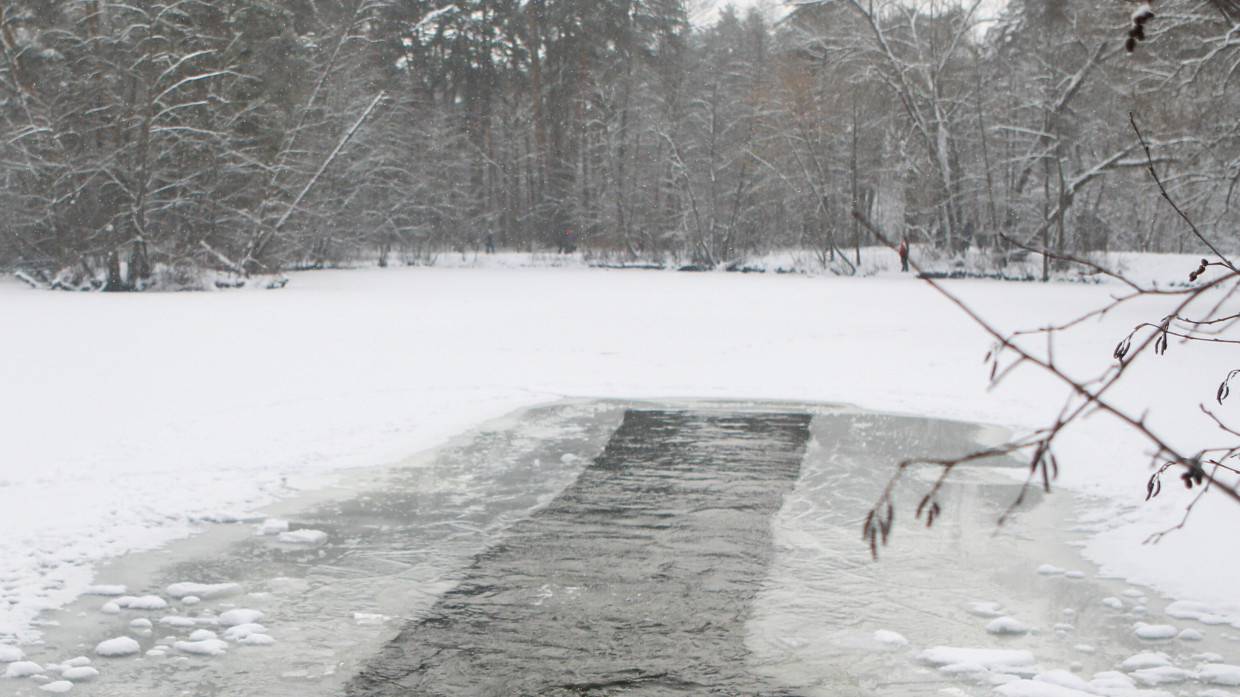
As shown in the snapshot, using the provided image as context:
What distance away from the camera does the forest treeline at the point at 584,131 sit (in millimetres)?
24344

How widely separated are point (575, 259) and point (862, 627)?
3673 cm

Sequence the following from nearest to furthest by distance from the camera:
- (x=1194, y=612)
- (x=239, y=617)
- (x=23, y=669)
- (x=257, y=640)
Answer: (x=23, y=669) < (x=257, y=640) < (x=239, y=617) < (x=1194, y=612)

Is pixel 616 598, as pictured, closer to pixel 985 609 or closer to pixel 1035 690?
pixel 985 609

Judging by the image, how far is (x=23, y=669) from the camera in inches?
166

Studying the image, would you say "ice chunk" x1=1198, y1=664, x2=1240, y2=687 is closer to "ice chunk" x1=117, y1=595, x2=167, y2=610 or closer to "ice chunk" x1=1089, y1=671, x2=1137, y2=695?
"ice chunk" x1=1089, y1=671, x2=1137, y2=695

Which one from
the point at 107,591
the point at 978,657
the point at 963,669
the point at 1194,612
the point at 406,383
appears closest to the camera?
the point at 963,669

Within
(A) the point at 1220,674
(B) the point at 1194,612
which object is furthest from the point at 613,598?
(B) the point at 1194,612

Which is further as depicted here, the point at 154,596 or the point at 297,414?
the point at 297,414

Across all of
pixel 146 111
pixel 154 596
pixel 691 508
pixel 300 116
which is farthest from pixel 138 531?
pixel 300 116

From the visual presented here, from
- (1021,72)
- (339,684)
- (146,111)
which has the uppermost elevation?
(1021,72)

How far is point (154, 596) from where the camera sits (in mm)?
5117

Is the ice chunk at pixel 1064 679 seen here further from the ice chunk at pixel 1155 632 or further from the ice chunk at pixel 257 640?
the ice chunk at pixel 257 640

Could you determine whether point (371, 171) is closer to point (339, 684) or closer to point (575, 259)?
point (575, 259)

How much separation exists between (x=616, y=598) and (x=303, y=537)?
1.98 metres
